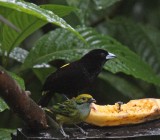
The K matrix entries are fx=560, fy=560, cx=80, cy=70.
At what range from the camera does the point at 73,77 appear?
10.9ft

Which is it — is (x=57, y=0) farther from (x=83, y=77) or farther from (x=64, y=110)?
(x=64, y=110)

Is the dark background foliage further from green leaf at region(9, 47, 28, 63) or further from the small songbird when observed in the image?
the small songbird

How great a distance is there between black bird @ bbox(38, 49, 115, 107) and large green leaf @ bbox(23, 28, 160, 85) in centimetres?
6

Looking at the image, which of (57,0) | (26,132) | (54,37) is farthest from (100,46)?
(26,132)

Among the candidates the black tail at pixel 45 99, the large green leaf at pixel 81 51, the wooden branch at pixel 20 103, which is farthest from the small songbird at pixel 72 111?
the large green leaf at pixel 81 51

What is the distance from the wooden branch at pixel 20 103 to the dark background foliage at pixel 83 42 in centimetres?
29

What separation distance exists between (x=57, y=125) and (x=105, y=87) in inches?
108

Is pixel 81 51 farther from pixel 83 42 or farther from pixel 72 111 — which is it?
pixel 72 111

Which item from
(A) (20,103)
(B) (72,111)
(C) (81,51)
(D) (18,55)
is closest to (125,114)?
(B) (72,111)

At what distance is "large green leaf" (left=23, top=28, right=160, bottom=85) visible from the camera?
3434 mm

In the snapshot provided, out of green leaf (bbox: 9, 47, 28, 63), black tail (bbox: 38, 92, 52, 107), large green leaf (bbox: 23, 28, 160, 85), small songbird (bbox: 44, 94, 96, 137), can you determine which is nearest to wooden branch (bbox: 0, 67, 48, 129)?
small songbird (bbox: 44, 94, 96, 137)

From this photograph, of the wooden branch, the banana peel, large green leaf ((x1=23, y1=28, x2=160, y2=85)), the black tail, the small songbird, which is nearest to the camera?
the wooden branch

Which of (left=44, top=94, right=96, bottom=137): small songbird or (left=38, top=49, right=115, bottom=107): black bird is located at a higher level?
(left=44, top=94, right=96, bottom=137): small songbird

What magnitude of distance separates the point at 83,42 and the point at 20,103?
1.67 m
